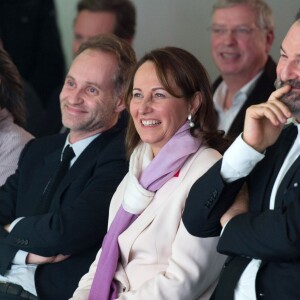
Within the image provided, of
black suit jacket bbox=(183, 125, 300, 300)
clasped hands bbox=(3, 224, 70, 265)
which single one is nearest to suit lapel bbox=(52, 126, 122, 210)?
clasped hands bbox=(3, 224, 70, 265)

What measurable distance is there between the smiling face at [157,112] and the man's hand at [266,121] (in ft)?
1.91

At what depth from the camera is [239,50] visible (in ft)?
16.3

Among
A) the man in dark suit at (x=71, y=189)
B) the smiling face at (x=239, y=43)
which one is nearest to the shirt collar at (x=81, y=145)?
the man in dark suit at (x=71, y=189)

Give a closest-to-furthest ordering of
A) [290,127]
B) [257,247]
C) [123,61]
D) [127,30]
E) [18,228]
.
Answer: [257,247]
[290,127]
[18,228]
[123,61]
[127,30]

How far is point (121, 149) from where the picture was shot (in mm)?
3621

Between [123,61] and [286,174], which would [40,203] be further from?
[286,174]

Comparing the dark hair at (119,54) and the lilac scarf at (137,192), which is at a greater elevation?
the dark hair at (119,54)

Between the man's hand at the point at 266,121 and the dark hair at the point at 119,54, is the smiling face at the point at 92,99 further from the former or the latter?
the man's hand at the point at 266,121

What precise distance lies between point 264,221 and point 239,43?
2.52m

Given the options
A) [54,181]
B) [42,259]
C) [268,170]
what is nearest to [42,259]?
[42,259]

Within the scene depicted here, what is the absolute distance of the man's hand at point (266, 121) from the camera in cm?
263

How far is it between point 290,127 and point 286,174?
8.4 inches

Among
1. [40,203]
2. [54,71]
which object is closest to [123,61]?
[40,203]

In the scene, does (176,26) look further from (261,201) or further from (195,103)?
(261,201)
